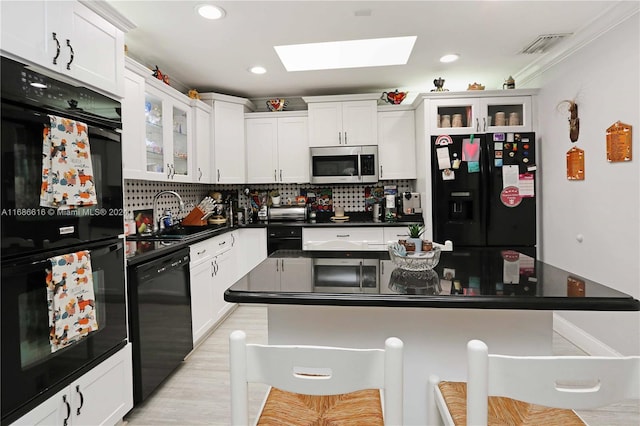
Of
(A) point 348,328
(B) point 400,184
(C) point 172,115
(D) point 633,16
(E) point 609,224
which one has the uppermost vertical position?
(D) point 633,16

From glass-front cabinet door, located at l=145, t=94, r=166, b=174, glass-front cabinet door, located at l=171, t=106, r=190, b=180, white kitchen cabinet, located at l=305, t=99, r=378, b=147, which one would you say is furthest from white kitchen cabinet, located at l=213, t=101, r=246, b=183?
glass-front cabinet door, located at l=145, t=94, r=166, b=174

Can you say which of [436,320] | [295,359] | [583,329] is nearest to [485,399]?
[295,359]

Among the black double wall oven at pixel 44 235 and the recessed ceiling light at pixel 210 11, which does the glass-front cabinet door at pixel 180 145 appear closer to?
the recessed ceiling light at pixel 210 11

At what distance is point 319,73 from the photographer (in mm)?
3598

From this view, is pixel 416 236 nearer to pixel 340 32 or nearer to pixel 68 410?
pixel 68 410

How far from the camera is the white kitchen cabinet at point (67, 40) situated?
1.29 metres

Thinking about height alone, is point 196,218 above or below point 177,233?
above

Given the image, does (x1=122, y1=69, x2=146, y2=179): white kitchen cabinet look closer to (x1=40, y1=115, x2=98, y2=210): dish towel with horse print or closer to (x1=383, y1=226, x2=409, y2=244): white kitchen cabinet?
(x1=40, y1=115, x2=98, y2=210): dish towel with horse print

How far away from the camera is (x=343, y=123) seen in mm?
4137

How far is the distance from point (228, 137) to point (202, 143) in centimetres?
39

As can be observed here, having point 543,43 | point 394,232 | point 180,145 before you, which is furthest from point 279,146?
point 543,43

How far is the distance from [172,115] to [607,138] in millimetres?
3590

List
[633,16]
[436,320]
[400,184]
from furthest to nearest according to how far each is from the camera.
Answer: [400,184] < [633,16] < [436,320]

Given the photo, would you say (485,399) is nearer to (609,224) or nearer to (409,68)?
(609,224)
